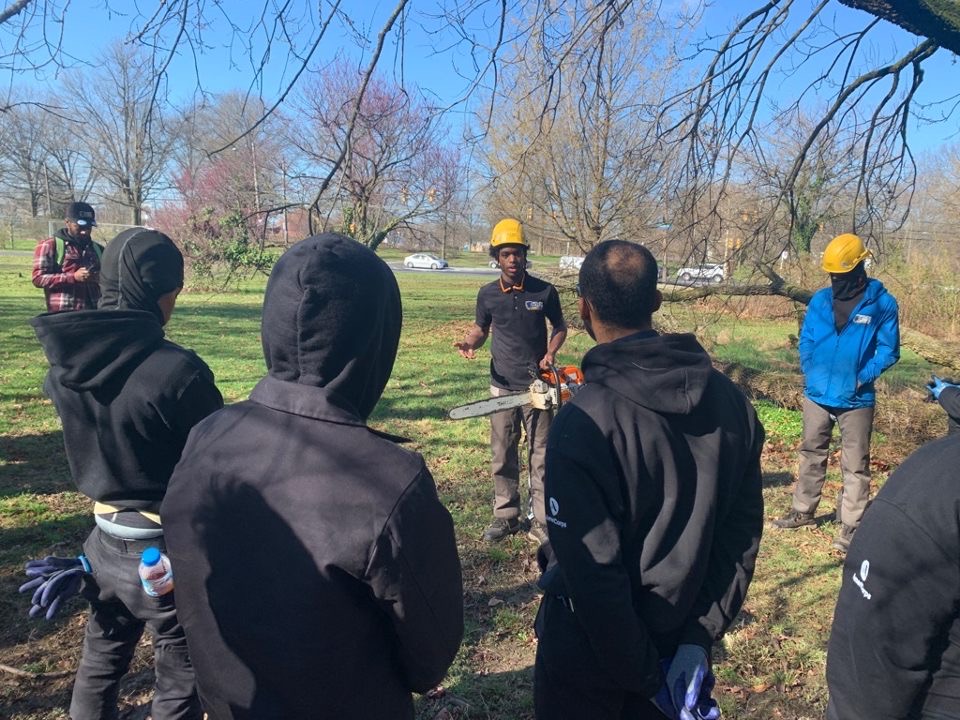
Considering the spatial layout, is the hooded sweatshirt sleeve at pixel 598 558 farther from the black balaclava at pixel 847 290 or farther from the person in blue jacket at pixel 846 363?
the black balaclava at pixel 847 290

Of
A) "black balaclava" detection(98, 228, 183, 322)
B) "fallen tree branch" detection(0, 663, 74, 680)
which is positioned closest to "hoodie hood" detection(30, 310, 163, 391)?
"black balaclava" detection(98, 228, 183, 322)

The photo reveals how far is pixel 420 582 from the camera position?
129 cm

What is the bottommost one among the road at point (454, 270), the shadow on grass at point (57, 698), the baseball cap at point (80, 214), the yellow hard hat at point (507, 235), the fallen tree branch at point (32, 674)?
the shadow on grass at point (57, 698)

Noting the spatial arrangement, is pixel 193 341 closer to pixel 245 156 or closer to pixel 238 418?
pixel 245 156

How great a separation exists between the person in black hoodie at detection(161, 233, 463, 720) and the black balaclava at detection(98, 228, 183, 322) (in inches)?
45.3

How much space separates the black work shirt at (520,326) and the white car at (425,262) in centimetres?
3793

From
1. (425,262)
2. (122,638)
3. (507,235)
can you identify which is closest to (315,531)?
(122,638)

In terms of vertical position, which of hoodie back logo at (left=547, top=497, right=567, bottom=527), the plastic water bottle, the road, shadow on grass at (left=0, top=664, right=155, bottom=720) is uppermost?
the road

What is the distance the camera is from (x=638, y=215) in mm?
10430

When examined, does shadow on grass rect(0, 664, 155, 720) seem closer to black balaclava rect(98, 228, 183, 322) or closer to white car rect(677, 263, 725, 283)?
black balaclava rect(98, 228, 183, 322)

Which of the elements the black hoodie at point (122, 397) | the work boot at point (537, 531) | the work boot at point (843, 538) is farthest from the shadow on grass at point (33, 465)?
the work boot at point (843, 538)

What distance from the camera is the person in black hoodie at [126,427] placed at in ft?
6.95

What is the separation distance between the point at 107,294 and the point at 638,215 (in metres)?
9.22

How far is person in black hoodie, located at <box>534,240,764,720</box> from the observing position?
165 centimetres
